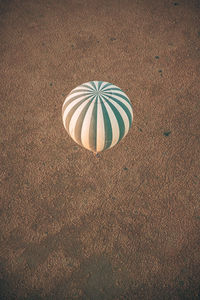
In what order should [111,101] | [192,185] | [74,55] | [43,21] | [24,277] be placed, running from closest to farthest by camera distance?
1. [111,101]
2. [24,277]
3. [192,185]
4. [74,55]
5. [43,21]

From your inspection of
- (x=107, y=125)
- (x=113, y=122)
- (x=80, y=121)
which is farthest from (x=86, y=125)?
(x=113, y=122)

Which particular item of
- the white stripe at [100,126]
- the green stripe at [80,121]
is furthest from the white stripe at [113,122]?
the green stripe at [80,121]

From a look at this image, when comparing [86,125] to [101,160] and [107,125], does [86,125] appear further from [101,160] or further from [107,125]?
[101,160]

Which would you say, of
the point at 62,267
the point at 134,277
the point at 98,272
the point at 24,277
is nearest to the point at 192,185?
the point at 134,277

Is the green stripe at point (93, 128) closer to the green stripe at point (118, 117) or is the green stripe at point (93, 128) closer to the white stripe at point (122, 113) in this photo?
the green stripe at point (118, 117)

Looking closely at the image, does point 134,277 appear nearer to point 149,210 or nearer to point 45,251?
point 149,210

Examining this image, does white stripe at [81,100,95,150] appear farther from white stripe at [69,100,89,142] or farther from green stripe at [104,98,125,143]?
green stripe at [104,98,125,143]
